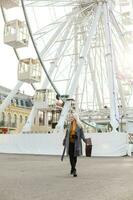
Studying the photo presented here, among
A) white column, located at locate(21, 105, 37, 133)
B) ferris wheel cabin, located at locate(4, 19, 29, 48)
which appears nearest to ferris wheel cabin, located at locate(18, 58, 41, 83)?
ferris wheel cabin, located at locate(4, 19, 29, 48)

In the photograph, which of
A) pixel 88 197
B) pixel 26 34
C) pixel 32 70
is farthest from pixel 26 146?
pixel 88 197

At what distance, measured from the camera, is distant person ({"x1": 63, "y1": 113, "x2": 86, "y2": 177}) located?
10523 mm

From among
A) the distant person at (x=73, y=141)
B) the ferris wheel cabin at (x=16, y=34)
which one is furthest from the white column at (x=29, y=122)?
the distant person at (x=73, y=141)

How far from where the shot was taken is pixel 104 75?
3294cm

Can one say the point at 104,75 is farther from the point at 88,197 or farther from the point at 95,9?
the point at 88,197

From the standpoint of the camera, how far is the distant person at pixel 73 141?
10523mm

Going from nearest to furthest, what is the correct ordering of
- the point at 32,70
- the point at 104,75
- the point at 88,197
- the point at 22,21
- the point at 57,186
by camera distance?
the point at 88,197 → the point at 57,186 → the point at 22,21 → the point at 32,70 → the point at 104,75

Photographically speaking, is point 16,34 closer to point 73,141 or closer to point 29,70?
point 29,70

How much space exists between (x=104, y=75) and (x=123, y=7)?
197 inches

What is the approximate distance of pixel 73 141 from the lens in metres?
10.6

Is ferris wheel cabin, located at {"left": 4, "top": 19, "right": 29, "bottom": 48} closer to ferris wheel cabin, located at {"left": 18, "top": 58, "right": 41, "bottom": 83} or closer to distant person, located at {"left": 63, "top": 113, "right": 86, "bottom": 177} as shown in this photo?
ferris wheel cabin, located at {"left": 18, "top": 58, "right": 41, "bottom": 83}

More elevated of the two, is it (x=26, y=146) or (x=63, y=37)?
(x=63, y=37)

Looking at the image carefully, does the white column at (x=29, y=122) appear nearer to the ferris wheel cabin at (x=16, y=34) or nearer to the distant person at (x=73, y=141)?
the ferris wheel cabin at (x=16, y=34)

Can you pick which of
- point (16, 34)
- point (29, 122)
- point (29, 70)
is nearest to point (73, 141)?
point (16, 34)
